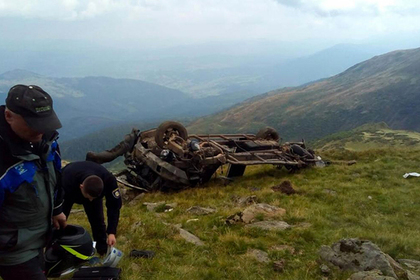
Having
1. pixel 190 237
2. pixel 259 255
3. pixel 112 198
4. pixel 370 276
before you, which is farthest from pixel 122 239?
pixel 370 276

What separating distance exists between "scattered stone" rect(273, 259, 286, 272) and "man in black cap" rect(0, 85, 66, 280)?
4508mm

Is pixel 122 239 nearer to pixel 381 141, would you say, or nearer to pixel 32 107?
pixel 32 107

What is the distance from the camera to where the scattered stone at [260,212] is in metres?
9.81

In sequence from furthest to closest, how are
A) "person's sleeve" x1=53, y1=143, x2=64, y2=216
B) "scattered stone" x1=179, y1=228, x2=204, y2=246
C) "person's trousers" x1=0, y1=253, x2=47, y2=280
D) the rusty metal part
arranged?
the rusty metal part → "scattered stone" x1=179, y1=228, x2=204, y2=246 → "person's sleeve" x1=53, y1=143, x2=64, y2=216 → "person's trousers" x1=0, y1=253, x2=47, y2=280

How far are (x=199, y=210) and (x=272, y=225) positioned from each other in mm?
2795

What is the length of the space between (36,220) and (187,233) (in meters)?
5.19

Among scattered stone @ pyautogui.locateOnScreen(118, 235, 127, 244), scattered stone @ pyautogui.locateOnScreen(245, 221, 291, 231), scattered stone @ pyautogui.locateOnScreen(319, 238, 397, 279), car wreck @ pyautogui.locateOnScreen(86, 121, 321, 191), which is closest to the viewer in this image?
scattered stone @ pyautogui.locateOnScreen(319, 238, 397, 279)

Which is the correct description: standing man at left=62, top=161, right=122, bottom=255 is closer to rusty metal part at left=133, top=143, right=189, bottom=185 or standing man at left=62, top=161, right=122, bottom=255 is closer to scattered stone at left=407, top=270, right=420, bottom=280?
scattered stone at left=407, top=270, right=420, bottom=280

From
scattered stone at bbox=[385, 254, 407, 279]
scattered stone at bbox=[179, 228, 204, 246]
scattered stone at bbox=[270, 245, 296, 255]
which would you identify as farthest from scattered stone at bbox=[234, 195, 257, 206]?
scattered stone at bbox=[385, 254, 407, 279]

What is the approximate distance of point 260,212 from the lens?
10.4 m

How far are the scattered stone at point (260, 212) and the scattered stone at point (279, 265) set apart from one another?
7.91ft

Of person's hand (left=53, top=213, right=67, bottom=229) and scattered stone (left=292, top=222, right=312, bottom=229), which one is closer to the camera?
person's hand (left=53, top=213, right=67, bottom=229)

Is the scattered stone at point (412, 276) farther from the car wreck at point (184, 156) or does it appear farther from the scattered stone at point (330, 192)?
the car wreck at point (184, 156)

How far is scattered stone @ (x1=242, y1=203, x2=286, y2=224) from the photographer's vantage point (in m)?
9.81
